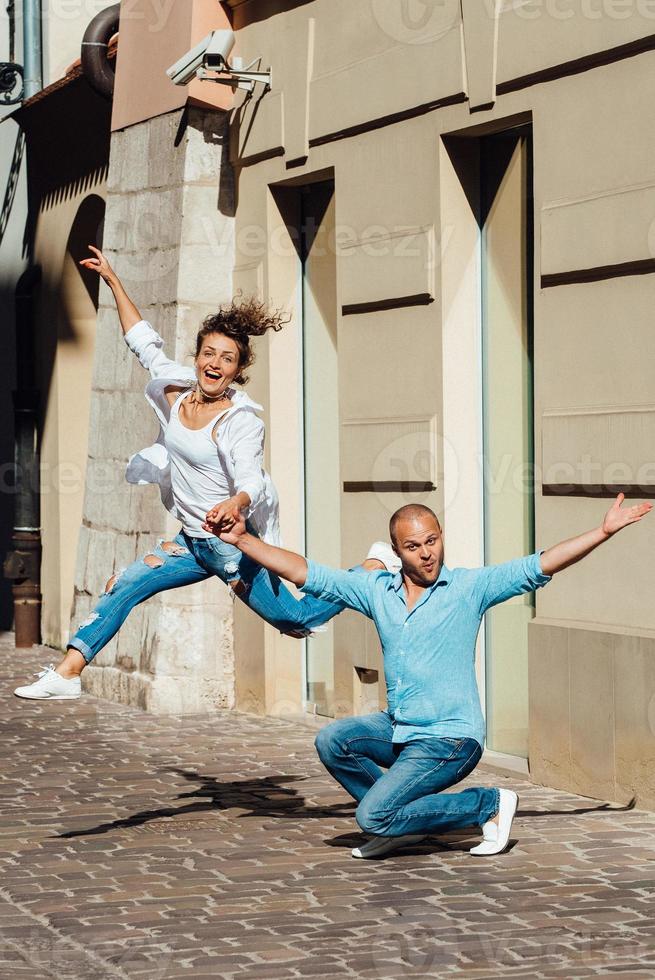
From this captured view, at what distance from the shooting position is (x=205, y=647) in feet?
39.4

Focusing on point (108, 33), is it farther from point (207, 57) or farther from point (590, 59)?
point (590, 59)

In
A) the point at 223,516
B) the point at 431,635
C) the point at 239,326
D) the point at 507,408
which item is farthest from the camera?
the point at 507,408

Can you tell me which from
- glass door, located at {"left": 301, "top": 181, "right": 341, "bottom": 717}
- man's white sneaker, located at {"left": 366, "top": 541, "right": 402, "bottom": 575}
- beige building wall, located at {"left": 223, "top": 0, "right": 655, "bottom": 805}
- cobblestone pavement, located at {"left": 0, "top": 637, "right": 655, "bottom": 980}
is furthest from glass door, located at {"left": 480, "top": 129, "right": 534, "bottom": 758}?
man's white sneaker, located at {"left": 366, "top": 541, "right": 402, "bottom": 575}

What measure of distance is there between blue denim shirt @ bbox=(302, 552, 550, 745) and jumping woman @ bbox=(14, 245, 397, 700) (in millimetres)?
215

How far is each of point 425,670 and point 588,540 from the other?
0.92m

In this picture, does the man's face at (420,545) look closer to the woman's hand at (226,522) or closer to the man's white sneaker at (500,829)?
the woman's hand at (226,522)

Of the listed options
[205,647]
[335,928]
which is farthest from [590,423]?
[205,647]

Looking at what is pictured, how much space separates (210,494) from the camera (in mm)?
7516

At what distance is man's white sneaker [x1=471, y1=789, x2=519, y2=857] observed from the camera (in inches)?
279

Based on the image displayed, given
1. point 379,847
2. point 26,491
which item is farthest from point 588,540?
point 26,491

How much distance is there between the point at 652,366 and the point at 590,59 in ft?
5.23

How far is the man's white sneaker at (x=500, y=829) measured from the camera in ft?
23.3

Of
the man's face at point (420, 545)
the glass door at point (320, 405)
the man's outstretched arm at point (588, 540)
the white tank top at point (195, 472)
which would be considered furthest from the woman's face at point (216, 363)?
the glass door at point (320, 405)

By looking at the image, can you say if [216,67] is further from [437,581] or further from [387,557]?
[437,581]
